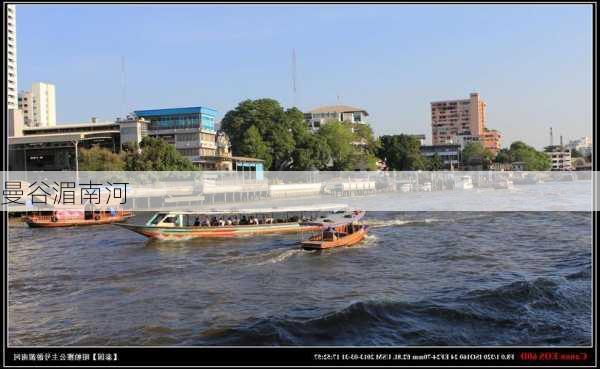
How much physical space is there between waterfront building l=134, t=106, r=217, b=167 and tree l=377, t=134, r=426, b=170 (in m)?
38.3

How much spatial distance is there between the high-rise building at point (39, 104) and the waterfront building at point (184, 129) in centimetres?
6715

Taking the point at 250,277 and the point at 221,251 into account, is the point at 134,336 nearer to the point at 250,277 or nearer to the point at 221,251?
the point at 250,277

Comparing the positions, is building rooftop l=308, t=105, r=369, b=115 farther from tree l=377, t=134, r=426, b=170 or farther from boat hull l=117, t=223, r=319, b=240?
boat hull l=117, t=223, r=319, b=240

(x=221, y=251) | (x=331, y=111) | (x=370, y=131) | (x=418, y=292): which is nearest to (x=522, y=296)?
(x=418, y=292)

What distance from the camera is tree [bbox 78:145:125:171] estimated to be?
139 ft

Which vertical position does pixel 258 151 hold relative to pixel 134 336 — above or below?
above

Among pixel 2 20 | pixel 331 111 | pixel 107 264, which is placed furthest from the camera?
pixel 331 111

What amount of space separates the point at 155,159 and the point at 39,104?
89.2m

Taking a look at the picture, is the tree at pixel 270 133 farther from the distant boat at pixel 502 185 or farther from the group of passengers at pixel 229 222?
the group of passengers at pixel 229 222

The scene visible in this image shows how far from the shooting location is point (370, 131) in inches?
3322

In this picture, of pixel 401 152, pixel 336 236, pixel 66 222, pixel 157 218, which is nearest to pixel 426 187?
pixel 401 152

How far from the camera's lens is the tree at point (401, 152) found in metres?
84.1

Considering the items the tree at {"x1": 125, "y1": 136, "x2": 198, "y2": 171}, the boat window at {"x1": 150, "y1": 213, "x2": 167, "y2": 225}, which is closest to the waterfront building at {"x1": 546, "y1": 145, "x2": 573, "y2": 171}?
the tree at {"x1": 125, "y1": 136, "x2": 198, "y2": 171}

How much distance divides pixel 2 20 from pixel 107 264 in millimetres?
15098
